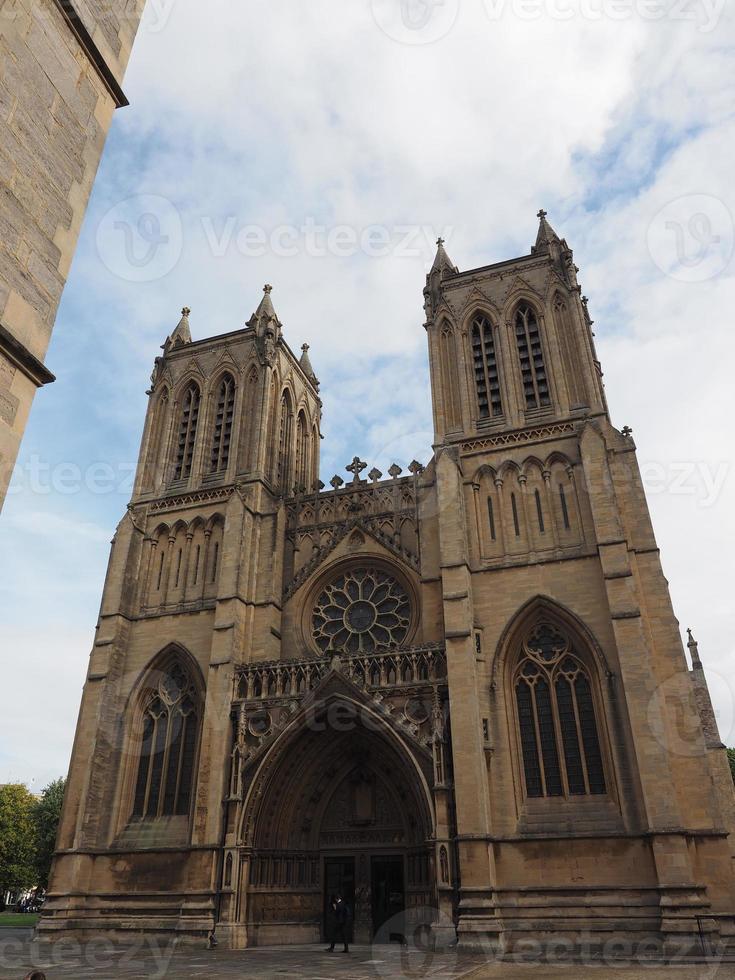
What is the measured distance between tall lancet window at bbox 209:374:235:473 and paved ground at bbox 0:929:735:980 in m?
16.7

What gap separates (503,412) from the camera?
25.9 metres

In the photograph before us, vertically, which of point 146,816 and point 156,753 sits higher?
point 156,753

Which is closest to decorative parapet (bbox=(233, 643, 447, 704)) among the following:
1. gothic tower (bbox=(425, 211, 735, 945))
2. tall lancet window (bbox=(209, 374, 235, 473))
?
gothic tower (bbox=(425, 211, 735, 945))

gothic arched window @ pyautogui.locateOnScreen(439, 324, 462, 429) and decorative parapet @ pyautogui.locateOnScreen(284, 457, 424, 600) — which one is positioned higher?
gothic arched window @ pyautogui.locateOnScreen(439, 324, 462, 429)

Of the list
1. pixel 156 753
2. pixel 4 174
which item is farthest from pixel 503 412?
pixel 4 174

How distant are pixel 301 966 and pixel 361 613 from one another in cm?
1171

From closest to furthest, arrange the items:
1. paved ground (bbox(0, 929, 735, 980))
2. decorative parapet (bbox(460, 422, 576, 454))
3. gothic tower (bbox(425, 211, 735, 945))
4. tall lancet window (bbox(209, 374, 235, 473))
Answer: paved ground (bbox(0, 929, 735, 980)), gothic tower (bbox(425, 211, 735, 945)), decorative parapet (bbox(460, 422, 576, 454)), tall lancet window (bbox(209, 374, 235, 473))

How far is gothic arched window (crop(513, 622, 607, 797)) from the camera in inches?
766

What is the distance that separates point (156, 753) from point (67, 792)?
2.81m

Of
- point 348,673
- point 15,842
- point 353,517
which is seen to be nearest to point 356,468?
point 353,517

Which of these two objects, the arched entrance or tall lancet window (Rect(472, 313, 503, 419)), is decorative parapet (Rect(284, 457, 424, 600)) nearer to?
tall lancet window (Rect(472, 313, 503, 419))

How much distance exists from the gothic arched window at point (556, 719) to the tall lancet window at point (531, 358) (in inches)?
332

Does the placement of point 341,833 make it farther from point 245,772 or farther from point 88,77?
point 88,77

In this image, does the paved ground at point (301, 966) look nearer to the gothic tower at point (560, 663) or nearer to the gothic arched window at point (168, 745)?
the gothic tower at point (560, 663)
